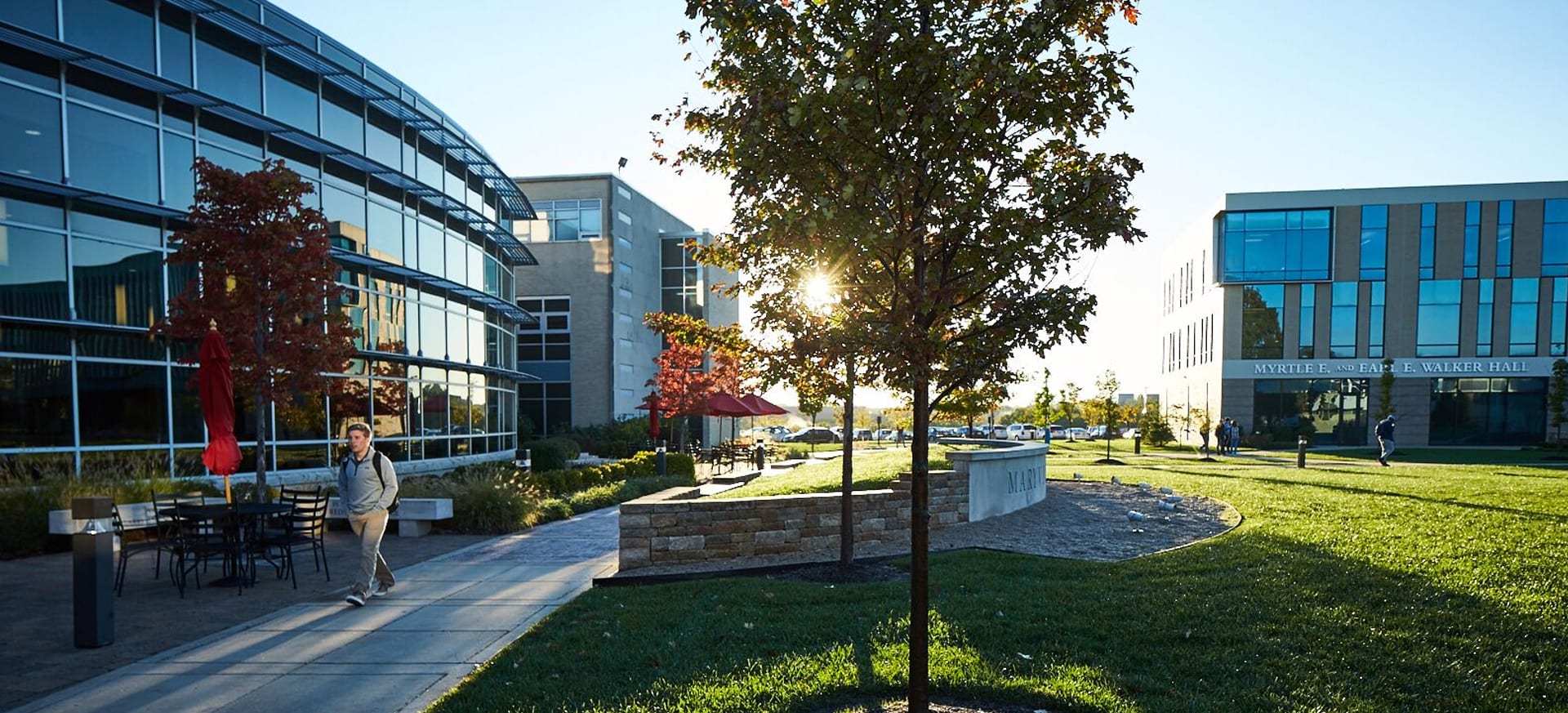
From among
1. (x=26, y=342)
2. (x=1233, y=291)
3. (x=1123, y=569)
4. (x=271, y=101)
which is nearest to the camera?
(x=1123, y=569)

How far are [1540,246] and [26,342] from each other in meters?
57.8

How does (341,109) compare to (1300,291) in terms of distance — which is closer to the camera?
(341,109)

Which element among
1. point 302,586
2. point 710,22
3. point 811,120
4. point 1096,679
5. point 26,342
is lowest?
point 302,586

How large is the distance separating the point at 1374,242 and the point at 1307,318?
4930mm

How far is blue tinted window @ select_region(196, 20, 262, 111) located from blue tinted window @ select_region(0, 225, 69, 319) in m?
4.47

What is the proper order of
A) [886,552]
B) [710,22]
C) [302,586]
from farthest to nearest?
1. [886,552]
2. [302,586]
3. [710,22]

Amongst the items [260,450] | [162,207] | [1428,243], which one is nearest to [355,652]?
[260,450]

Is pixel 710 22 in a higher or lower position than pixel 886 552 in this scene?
higher

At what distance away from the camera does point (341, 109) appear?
20484mm

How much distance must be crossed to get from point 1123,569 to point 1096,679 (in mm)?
3573

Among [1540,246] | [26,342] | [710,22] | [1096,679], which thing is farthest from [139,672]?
[1540,246]

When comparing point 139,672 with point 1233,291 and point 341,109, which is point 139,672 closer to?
point 341,109

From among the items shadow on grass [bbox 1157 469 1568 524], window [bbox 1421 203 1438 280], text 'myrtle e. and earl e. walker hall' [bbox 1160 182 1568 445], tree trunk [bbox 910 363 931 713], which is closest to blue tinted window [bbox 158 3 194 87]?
tree trunk [bbox 910 363 931 713]

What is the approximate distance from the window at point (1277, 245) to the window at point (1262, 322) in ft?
2.31
